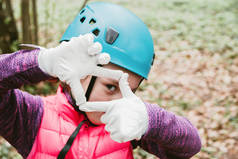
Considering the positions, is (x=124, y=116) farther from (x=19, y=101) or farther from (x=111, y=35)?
(x=19, y=101)

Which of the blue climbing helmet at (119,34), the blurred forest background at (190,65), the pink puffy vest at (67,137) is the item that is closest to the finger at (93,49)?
the blue climbing helmet at (119,34)

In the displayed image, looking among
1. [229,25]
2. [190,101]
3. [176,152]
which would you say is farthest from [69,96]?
[229,25]

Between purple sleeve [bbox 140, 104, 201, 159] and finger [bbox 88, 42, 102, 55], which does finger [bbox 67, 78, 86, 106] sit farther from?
purple sleeve [bbox 140, 104, 201, 159]

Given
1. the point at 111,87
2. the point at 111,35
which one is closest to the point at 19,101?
the point at 111,87

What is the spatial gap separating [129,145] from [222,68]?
14.3 ft

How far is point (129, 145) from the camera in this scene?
5.59 feet

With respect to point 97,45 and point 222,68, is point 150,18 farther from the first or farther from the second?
point 97,45

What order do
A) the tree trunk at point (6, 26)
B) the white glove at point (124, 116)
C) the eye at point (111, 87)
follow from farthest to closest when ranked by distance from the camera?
the tree trunk at point (6, 26) < the eye at point (111, 87) < the white glove at point (124, 116)

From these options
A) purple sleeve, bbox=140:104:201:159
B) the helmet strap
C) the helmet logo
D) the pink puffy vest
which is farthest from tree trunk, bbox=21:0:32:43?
purple sleeve, bbox=140:104:201:159

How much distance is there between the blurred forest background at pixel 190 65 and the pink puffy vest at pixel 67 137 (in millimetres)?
1917

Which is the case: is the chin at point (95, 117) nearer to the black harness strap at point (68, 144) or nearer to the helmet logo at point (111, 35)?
the black harness strap at point (68, 144)

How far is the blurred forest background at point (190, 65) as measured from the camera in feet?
12.5

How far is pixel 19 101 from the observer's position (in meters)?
1.56

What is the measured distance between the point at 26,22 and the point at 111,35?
3516mm
